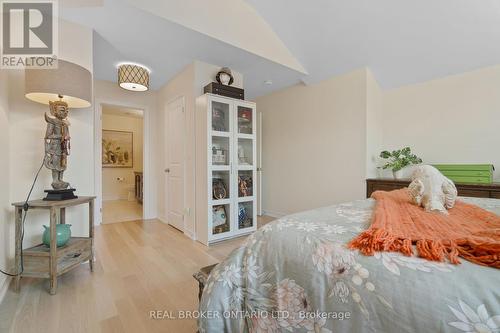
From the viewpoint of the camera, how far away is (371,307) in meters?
0.56

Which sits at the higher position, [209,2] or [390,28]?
[209,2]

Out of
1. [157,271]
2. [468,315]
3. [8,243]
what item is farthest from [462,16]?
[8,243]

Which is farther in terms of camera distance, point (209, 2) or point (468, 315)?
point (209, 2)

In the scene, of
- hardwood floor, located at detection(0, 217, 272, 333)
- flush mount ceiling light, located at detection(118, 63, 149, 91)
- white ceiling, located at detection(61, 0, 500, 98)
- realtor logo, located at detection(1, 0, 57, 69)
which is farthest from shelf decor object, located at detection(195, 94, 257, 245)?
realtor logo, located at detection(1, 0, 57, 69)

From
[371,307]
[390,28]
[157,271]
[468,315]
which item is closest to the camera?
[468,315]

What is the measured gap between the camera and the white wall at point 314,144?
111 inches

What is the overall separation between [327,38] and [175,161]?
2597 mm

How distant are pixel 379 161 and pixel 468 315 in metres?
2.89

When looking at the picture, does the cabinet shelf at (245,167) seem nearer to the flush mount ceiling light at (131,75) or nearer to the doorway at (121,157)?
the flush mount ceiling light at (131,75)

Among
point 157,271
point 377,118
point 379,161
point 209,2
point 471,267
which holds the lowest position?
point 157,271

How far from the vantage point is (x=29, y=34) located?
1.78 m

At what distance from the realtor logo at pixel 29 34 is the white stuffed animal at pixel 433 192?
8.31ft

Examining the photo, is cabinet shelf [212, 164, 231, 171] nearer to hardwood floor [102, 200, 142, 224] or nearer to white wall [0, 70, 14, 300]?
white wall [0, 70, 14, 300]

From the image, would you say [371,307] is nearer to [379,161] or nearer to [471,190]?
[471,190]
